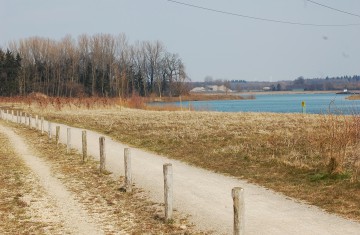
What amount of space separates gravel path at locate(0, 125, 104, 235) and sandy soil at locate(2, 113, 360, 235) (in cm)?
187

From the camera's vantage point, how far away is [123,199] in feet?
35.2

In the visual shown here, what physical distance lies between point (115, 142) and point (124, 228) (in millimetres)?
13918

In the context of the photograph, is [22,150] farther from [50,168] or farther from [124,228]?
[124,228]

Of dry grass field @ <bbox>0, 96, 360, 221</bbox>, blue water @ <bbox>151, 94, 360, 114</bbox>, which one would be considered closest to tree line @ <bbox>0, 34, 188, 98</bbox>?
blue water @ <bbox>151, 94, 360, 114</bbox>

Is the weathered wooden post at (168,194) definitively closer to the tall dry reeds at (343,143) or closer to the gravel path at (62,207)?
the gravel path at (62,207)

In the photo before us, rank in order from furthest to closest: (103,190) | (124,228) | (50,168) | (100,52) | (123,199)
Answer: (100,52) < (50,168) < (103,190) < (123,199) < (124,228)

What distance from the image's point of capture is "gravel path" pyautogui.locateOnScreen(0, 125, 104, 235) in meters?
8.47

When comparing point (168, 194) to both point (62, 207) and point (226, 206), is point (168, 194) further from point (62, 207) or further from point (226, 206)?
point (62, 207)

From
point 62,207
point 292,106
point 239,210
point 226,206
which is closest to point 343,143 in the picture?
point 226,206

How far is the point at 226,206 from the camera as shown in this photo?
368 inches

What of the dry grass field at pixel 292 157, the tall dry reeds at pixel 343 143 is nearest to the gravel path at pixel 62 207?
the dry grass field at pixel 292 157

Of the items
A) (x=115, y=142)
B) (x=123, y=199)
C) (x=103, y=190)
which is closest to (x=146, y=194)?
(x=123, y=199)

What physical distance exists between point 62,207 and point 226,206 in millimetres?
3778

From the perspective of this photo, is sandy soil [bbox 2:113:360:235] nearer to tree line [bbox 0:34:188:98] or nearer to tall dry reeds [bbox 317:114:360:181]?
tall dry reeds [bbox 317:114:360:181]
